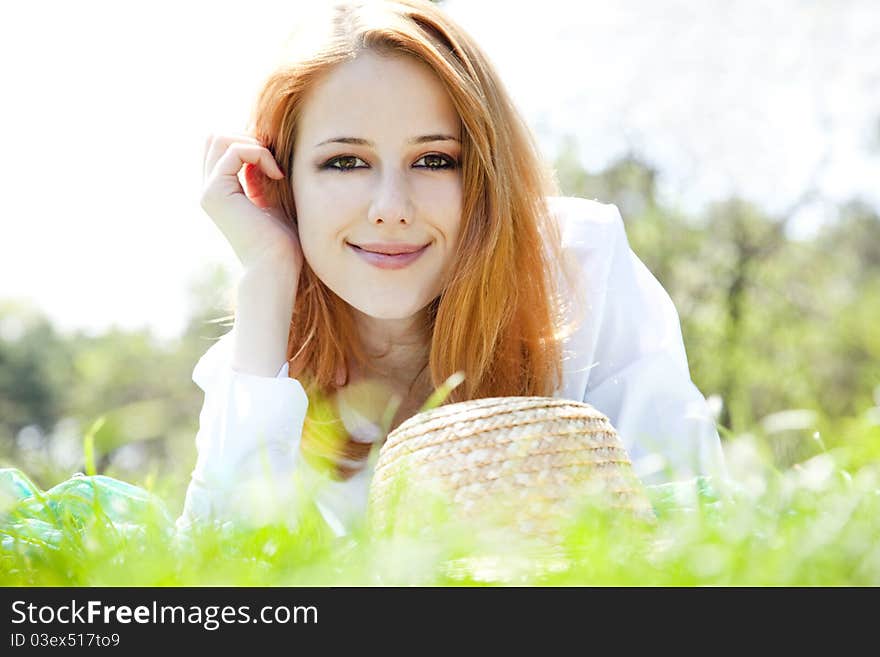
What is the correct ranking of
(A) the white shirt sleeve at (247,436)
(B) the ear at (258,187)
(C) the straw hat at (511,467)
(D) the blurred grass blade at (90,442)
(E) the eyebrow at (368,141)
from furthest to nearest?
(B) the ear at (258,187) → (E) the eyebrow at (368,141) → (A) the white shirt sleeve at (247,436) → (D) the blurred grass blade at (90,442) → (C) the straw hat at (511,467)

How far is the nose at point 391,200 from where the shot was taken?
275 centimetres

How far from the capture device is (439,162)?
2910 millimetres

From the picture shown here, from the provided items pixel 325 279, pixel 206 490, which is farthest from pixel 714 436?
pixel 206 490

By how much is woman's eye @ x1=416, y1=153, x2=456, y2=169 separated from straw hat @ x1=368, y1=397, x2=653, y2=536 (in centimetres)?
111

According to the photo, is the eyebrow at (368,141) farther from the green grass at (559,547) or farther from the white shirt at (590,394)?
the green grass at (559,547)

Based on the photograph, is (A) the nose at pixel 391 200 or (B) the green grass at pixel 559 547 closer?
(B) the green grass at pixel 559 547

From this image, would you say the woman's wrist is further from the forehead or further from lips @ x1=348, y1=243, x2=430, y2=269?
the forehead

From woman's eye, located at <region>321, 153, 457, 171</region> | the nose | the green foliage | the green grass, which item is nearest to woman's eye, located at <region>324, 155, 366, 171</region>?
woman's eye, located at <region>321, 153, 457, 171</region>

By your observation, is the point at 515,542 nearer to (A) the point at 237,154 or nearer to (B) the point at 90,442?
(B) the point at 90,442

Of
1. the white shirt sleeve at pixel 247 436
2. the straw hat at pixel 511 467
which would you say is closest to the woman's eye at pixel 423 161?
the white shirt sleeve at pixel 247 436

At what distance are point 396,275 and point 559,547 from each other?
1.36m

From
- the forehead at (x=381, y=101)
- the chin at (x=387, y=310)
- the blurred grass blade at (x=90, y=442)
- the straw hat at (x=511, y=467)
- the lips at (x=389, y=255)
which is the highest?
the forehead at (x=381, y=101)

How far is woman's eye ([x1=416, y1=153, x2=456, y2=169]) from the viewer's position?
2.90 m

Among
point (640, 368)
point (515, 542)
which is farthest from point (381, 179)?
point (515, 542)
